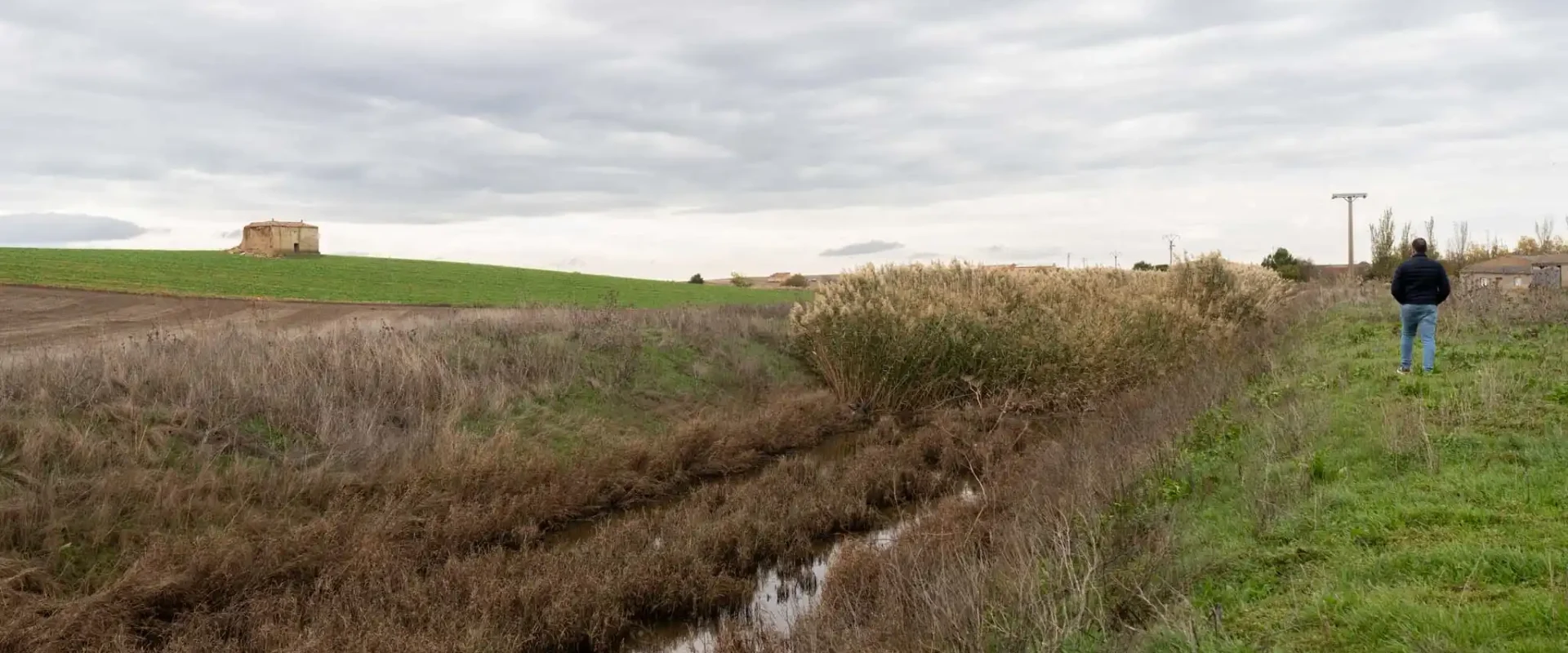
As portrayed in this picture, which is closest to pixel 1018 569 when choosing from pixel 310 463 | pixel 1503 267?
pixel 310 463

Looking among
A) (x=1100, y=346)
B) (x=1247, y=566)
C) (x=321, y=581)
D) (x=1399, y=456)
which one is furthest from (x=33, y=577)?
(x=1100, y=346)

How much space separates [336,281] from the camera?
43.6 m

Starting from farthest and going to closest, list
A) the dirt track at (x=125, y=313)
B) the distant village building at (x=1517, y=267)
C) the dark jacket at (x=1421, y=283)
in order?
1. the distant village building at (x=1517, y=267)
2. the dirt track at (x=125, y=313)
3. the dark jacket at (x=1421, y=283)

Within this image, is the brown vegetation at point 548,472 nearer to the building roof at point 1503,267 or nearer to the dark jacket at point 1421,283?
the dark jacket at point 1421,283

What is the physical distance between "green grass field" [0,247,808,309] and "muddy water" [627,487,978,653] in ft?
60.8

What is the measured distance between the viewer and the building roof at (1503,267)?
48875 mm

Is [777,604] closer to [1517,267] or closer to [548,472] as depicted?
[548,472]

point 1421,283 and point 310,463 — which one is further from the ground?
point 1421,283

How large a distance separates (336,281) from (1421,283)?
43.1 meters

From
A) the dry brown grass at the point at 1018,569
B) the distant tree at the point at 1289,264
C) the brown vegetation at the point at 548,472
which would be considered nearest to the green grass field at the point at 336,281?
the brown vegetation at the point at 548,472

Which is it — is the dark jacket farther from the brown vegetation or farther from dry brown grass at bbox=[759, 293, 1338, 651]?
dry brown grass at bbox=[759, 293, 1338, 651]

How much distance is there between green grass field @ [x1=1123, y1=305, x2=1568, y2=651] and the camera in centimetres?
450

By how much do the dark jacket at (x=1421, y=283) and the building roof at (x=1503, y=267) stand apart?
142 feet

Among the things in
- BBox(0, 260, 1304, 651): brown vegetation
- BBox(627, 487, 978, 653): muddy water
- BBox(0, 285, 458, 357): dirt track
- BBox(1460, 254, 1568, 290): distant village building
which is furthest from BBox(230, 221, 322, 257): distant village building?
BBox(1460, 254, 1568, 290): distant village building
